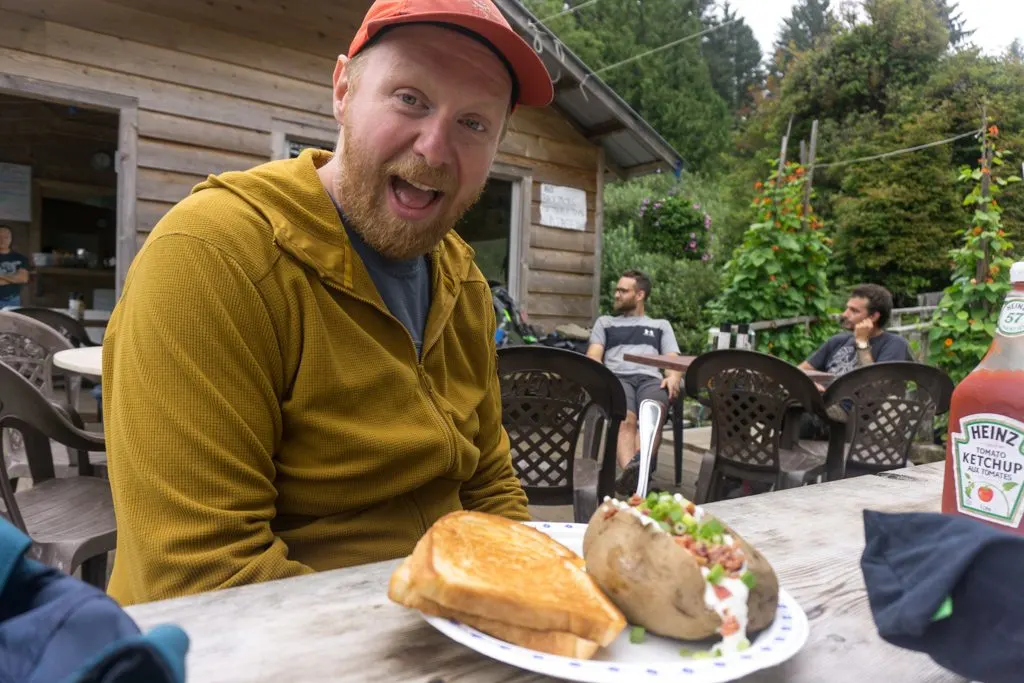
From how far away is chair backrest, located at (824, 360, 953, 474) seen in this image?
135 inches

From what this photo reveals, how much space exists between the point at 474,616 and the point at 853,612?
49 cm

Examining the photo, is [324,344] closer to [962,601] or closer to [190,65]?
[962,601]

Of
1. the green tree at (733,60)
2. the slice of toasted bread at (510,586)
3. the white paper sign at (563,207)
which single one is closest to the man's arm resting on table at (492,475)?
the slice of toasted bread at (510,586)

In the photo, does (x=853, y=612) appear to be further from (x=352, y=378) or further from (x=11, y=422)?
(x=11, y=422)

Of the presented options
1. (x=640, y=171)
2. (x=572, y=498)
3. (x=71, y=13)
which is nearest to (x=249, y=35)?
(x=71, y=13)

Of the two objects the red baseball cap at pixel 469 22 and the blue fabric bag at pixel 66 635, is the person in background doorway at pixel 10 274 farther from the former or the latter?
the blue fabric bag at pixel 66 635

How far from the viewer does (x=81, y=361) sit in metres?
3.15

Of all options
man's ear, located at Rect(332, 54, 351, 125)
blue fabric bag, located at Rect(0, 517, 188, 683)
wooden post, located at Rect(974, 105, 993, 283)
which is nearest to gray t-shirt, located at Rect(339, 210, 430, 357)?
man's ear, located at Rect(332, 54, 351, 125)

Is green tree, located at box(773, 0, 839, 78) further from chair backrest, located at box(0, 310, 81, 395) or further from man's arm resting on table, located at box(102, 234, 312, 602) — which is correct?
man's arm resting on table, located at box(102, 234, 312, 602)

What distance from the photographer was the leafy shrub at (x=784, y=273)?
7102 mm

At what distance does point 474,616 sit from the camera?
0.68m

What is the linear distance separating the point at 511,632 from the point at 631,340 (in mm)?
5108

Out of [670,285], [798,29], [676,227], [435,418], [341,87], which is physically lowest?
[435,418]

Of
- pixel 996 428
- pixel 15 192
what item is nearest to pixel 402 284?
pixel 996 428
